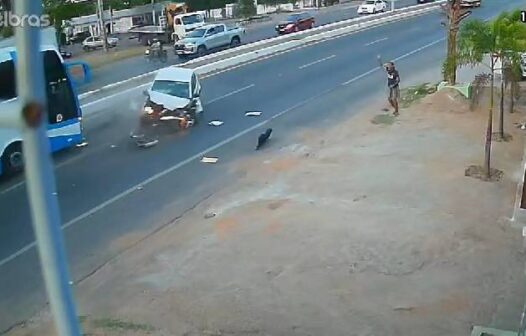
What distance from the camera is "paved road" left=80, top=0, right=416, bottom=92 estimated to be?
2903cm

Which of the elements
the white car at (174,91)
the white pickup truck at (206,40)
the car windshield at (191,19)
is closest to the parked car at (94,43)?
the car windshield at (191,19)

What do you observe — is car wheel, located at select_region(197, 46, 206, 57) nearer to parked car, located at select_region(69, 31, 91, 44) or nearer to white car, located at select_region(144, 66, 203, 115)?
parked car, located at select_region(69, 31, 91, 44)

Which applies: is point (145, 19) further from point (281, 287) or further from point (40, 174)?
point (40, 174)

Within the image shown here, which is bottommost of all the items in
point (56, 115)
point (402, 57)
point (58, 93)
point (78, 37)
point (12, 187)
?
point (12, 187)

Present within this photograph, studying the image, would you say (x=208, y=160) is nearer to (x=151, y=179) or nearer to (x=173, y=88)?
(x=151, y=179)

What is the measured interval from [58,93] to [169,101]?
3599mm

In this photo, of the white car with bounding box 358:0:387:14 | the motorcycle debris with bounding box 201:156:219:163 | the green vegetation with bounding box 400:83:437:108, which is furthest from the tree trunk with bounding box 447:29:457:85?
the white car with bounding box 358:0:387:14

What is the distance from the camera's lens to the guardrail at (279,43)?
93.1 feet

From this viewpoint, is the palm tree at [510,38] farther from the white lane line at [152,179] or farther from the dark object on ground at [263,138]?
the white lane line at [152,179]

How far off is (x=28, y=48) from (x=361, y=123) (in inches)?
671

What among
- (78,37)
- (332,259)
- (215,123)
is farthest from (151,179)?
(78,37)

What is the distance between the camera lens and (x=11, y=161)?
15.6 m

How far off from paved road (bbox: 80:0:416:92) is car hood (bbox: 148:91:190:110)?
20.1ft

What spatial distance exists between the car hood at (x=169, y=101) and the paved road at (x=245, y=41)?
6.13 m
